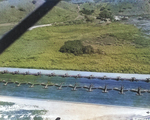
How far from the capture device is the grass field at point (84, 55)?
791 centimetres

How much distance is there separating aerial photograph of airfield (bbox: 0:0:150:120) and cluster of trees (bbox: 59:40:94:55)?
0.05m

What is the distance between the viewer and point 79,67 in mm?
7996

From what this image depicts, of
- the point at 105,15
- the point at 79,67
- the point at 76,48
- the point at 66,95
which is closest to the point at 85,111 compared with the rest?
the point at 66,95

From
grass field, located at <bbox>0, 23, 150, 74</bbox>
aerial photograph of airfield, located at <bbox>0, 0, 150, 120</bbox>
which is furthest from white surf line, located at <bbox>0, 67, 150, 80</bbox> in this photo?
grass field, located at <bbox>0, 23, 150, 74</bbox>

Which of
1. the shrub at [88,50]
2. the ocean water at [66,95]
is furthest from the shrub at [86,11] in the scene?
the ocean water at [66,95]

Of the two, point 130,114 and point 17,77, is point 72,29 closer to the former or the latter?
point 17,77

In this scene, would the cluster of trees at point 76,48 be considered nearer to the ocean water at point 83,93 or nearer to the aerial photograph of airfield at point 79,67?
the aerial photograph of airfield at point 79,67

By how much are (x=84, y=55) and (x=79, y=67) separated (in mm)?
851

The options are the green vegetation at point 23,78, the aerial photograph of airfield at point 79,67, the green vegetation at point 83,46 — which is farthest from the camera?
the green vegetation at point 83,46

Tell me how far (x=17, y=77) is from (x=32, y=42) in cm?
276

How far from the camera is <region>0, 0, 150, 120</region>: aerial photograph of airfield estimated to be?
20.6ft

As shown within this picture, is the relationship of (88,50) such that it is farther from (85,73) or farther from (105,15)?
(105,15)

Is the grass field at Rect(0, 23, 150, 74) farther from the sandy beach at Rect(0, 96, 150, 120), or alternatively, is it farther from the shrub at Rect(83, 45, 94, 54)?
the sandy beach at Rect(0, 96, 150, 120)

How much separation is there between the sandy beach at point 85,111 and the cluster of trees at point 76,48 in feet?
9.76
